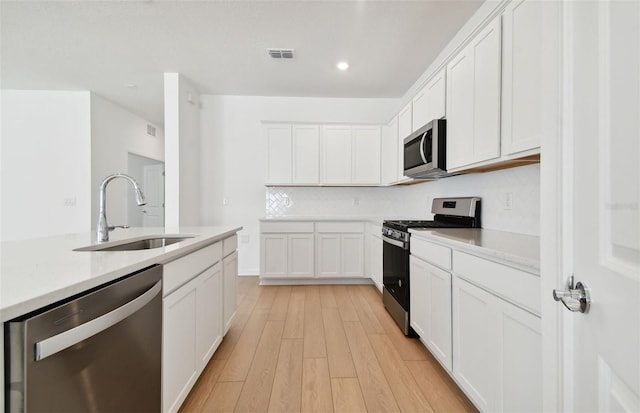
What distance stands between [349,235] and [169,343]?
2731 millimetres

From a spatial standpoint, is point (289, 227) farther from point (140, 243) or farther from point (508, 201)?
point (508, 201)

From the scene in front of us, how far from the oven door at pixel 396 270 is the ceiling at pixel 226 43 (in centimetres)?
202

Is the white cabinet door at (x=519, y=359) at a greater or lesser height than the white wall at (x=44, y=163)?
lesser

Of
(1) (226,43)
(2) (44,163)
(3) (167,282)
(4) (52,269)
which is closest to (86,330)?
(4) (52,269)

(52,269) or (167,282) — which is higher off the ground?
(52,269)

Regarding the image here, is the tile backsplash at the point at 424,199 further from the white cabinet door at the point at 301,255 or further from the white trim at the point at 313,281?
the white trim at the point at 313,281

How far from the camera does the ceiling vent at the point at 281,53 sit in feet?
9.83

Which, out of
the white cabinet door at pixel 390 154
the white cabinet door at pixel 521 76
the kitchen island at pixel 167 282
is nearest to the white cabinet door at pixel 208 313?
the kitchen island at pixel 167 282

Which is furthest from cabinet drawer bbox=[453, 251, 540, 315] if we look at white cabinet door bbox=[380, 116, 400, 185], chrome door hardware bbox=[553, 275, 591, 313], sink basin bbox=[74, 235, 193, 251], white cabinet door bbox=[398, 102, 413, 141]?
white cabinet door bbox=[380, 116, 400, 185]

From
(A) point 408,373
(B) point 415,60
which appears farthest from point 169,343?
(B) point 415,60

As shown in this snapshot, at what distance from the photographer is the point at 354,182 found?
4031mm

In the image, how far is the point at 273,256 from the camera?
373 centimetres

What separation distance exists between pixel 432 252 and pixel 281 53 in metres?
2.61

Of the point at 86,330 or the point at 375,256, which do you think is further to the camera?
the point at 375,256
